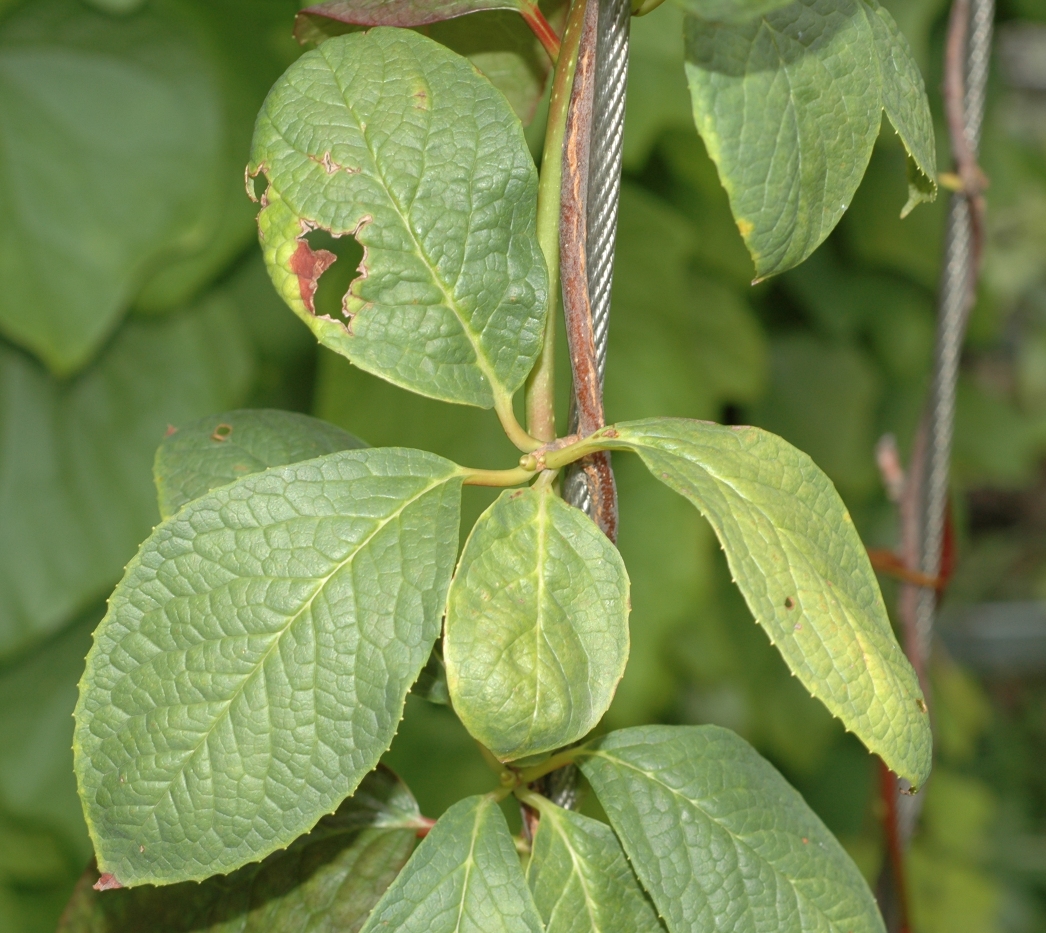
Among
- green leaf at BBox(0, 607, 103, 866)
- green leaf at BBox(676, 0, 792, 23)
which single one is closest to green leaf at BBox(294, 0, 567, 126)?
green leaf at BBox(676, 0, 792, 23)

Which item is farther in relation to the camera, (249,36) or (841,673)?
(249,36)

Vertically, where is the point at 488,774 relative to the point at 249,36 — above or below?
below

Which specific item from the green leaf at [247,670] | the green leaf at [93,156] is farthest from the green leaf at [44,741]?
the green leaf at [247,670]

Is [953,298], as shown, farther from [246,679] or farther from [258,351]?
[258,351]

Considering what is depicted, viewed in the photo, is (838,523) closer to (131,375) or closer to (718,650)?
(131,375)

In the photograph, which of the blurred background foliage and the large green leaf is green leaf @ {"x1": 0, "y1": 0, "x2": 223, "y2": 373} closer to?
the blurred background foliage

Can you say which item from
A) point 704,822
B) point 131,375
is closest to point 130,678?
point 704,822

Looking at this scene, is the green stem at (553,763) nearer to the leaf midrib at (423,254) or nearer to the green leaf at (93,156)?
the leaf midrib at (423,254)
